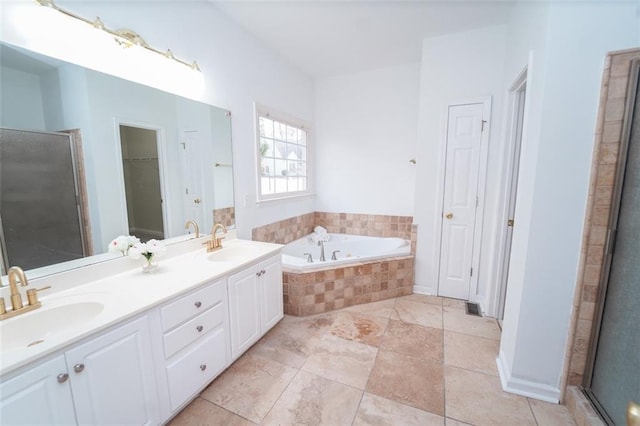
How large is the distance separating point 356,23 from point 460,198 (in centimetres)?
191

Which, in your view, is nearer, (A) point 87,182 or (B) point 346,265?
(A) point 87,182

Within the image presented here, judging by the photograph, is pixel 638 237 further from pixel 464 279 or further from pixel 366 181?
pixel 366 181

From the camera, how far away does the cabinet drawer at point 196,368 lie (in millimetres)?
1373

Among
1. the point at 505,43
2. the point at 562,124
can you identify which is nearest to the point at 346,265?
the point at 562,124

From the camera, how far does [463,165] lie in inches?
103

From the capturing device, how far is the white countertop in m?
0.94

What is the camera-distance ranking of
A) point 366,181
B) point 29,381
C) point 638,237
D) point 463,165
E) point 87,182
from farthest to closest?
point 366,181 < point 463,165 < point 87,182 < point 638,237 < point 29,381

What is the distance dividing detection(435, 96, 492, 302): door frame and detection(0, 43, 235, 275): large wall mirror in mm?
2278

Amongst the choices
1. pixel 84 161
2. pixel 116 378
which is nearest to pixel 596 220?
pixel 116 378

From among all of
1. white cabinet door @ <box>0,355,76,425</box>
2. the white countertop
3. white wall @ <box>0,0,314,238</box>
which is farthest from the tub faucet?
white cabinet door @ <box>0,355,76,425</box>

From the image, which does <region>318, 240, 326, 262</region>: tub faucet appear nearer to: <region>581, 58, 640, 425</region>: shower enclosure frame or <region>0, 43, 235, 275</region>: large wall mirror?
<region>0, 43, 235, 275</region>: large wall mirror

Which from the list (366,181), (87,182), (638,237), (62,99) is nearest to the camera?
(638,237)

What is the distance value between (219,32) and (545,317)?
120 inches

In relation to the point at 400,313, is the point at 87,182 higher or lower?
higher
